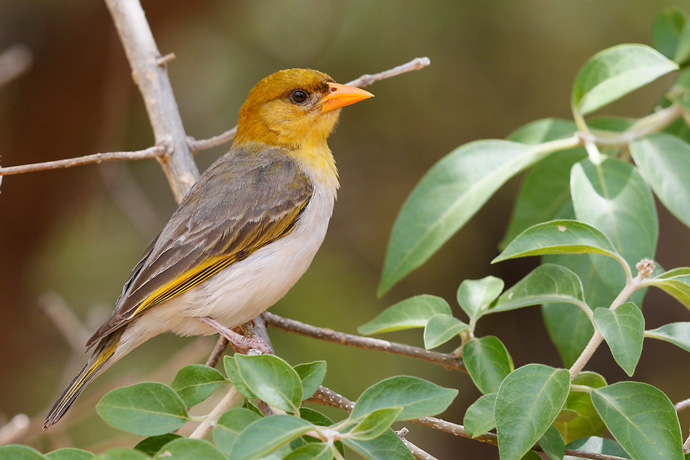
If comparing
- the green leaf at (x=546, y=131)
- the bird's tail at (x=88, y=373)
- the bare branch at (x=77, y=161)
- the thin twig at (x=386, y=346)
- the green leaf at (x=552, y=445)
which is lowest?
the green leaf at (x=552, y=445)

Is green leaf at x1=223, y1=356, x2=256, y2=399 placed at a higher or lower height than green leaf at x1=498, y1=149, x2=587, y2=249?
higher

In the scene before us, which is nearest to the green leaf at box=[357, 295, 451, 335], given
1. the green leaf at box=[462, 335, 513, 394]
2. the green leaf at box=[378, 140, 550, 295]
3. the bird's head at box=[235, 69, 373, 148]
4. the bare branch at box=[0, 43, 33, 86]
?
the green leaf at box=[462, 335, 513, 394]

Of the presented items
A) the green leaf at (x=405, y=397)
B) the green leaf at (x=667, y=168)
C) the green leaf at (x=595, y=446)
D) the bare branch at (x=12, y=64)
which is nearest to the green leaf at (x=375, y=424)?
the green leaf at (x=405, y=397)

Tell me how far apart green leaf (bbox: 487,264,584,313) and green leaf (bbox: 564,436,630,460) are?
35cm

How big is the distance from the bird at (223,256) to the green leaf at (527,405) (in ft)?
3.88

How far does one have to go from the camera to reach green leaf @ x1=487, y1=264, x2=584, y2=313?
1.93 meters

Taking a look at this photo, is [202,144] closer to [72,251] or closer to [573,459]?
[573,459]

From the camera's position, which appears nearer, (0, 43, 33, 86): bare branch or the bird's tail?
the bird's tail

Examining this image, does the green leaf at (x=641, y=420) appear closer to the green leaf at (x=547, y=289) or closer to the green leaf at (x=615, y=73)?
the green leaf at (x=547, y=289)

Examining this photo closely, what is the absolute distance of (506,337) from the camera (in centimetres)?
522

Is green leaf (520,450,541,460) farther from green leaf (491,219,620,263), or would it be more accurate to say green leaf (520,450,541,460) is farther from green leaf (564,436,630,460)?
green leaf (491,219,620,263)

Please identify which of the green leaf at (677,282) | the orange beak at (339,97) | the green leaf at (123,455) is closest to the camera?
the green leaf at (123,455)

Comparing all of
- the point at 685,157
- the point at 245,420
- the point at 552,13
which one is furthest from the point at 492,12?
the point at 245,420

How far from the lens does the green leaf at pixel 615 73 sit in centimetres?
255
